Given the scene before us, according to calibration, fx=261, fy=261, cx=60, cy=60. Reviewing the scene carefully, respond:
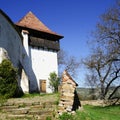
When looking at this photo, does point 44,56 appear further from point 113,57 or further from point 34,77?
point 113,57

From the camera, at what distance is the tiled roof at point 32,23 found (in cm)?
3333

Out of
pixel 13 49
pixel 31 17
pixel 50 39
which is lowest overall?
pixel 13 49

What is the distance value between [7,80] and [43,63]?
16.3 m

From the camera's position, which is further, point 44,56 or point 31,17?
point 31,17

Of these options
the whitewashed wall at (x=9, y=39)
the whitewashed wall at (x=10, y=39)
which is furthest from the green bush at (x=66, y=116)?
the whitewashed wall at (x=9, y=39)

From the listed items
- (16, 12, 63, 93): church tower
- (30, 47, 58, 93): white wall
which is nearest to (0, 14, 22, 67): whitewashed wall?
(16, 12, 63, 93): church tower

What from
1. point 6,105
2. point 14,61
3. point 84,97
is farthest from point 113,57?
point 6,105

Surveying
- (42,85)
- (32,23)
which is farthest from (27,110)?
(32,23)

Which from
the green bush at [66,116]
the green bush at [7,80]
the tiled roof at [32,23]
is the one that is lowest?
the green bush at [66,116]

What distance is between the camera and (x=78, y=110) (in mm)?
11953

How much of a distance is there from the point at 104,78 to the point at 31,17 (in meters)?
13.4

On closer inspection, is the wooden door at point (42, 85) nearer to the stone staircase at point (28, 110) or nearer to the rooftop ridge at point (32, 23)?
the rooftop ridge at point (32, 23)

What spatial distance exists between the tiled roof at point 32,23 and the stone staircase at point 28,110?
21.3 meters

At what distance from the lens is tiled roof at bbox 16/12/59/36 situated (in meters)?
33.3
